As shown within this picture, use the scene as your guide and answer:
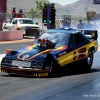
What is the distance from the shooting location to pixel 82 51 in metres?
14.3

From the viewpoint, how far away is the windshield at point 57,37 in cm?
1386

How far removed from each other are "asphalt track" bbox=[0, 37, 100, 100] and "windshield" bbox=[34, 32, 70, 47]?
1.02 metres

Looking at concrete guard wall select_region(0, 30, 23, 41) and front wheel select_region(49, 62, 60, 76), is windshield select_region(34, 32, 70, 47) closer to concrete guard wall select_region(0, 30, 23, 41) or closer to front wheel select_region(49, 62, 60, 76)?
front wheel select_region(49, 62, 60, 76)

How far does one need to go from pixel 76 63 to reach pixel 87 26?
29647mm

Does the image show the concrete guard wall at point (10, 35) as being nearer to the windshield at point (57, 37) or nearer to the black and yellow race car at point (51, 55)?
the black and yellow race car at point (51, 55)

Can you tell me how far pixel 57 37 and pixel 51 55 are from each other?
1.50 metres

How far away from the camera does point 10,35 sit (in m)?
37.5

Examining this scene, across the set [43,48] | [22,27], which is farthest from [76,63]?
[22,27]

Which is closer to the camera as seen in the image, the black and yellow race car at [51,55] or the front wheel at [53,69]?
the black and yellow race car at [51,55]

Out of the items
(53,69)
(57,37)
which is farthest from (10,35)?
(53,69)

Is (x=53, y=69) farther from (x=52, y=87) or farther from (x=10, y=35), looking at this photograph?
(x=10, y=35)

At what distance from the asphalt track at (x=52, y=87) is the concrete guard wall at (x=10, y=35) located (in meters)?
22.7

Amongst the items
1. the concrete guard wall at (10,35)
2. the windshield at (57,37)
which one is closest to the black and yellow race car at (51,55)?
the windshield at (57,37)

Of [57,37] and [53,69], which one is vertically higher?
[57,37]
